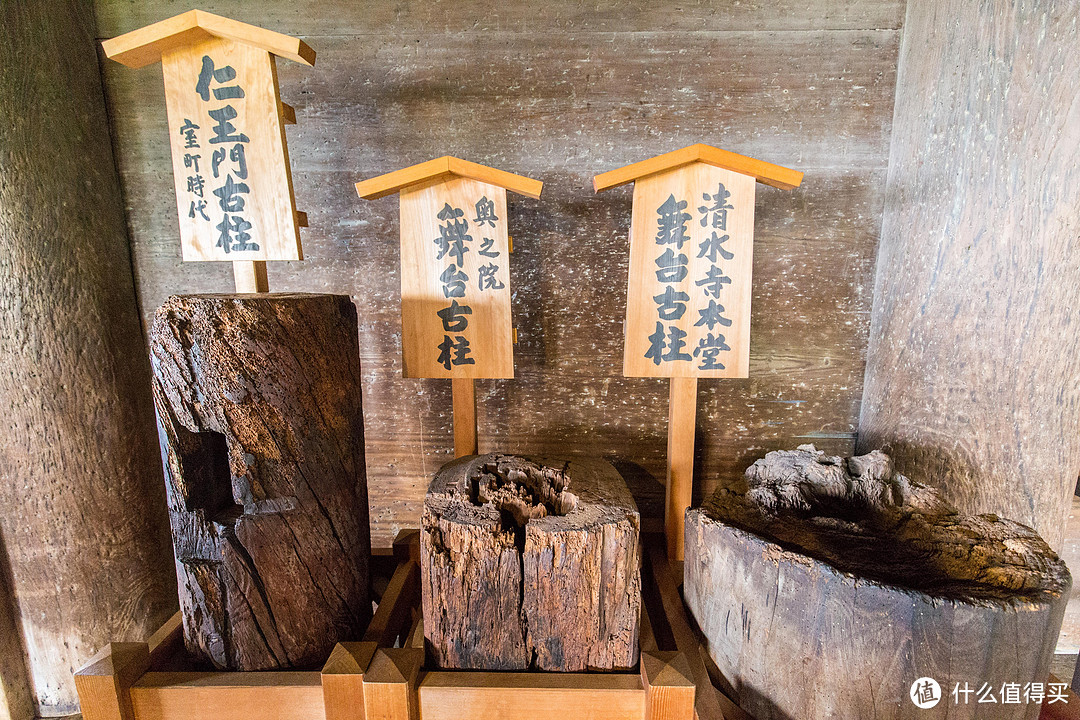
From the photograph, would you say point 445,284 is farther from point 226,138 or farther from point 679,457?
point 679,457

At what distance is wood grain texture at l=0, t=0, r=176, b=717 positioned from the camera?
2041 mm

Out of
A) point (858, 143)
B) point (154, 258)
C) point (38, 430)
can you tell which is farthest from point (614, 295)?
point (38, 430)

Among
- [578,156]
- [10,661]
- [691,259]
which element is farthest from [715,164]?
[10,661]

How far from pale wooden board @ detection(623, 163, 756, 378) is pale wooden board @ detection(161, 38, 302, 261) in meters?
1.35

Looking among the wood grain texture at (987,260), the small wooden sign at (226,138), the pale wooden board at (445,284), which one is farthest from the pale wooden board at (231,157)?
the wood grain texture at (987,260)

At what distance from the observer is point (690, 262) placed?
196 cm

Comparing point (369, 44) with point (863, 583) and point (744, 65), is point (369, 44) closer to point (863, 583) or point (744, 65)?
point (744, 65)

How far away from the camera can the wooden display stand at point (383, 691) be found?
1446mm

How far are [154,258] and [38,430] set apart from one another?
0.91m

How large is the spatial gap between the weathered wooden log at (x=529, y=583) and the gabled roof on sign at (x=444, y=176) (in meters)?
1.17

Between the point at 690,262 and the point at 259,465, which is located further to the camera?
the point at 690,262

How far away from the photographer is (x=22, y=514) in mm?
2176

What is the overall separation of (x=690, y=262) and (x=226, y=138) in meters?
1.83

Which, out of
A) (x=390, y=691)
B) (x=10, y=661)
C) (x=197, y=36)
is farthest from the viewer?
(x=10, y=661)
